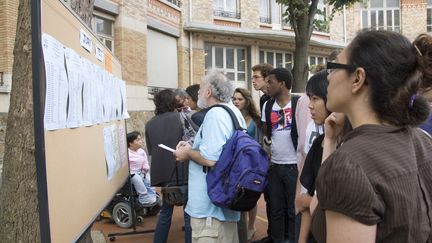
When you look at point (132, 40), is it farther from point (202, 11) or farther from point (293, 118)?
point (293, 118)

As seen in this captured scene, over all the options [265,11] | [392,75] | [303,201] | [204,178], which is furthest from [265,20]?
[392,75]

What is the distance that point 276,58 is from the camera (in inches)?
893

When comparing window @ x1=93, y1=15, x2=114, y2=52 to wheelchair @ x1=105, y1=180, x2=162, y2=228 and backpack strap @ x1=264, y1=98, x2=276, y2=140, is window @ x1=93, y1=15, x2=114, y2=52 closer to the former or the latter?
wheelchair @ x1=105, y1=180, x2=162, y2=228

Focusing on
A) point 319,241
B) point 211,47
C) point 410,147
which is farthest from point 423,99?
point 211,47

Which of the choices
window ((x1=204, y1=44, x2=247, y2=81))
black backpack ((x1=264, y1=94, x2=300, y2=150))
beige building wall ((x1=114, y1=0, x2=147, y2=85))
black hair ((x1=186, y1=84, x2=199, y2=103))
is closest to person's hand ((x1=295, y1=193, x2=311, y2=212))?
black backpack ((x1=264, y1=94, x2=300, y2=150))

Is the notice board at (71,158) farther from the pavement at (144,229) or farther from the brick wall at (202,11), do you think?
the brick wall at (202,11)

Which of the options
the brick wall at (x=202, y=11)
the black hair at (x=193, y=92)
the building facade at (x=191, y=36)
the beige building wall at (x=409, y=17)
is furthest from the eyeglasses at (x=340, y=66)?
the beige building wall at (x=409, y=17)

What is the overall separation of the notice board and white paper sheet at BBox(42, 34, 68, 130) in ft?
0.08

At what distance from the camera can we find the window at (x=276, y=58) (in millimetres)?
21998

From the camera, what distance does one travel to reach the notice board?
6.62ft

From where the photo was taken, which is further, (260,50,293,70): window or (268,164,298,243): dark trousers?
(260,50,293,70): window

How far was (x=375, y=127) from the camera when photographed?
1.54 m

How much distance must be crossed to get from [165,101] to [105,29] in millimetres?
9304

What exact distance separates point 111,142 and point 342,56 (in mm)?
2717
